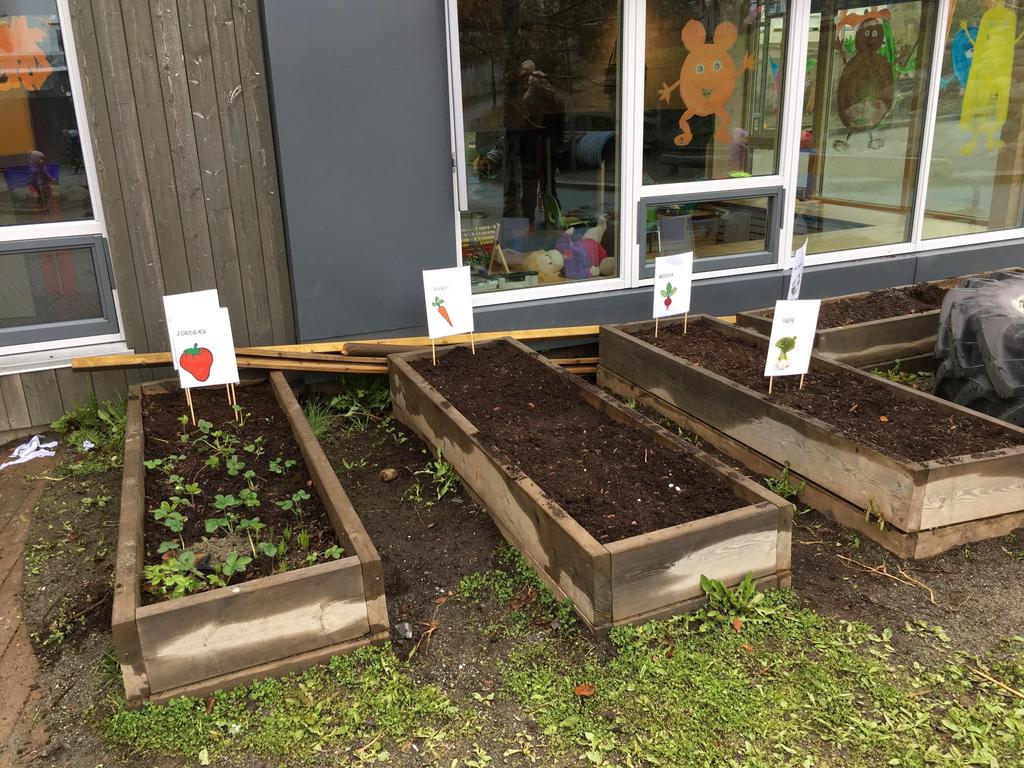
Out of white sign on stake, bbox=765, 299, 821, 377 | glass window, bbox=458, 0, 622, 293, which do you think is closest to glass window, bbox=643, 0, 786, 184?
glass window, bbox=458, 0, 622, 293

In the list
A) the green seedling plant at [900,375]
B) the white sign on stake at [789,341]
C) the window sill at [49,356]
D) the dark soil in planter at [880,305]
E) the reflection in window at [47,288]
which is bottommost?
the green seedling plant at [900,375]

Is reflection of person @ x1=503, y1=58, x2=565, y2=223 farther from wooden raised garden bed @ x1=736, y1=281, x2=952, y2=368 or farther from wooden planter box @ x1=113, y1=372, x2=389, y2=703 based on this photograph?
wooden planter box @ x1=113, y1=372, x2=389, y2=703

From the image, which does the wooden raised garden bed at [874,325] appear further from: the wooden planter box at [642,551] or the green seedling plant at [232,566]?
the green seedling plant at [232,566]

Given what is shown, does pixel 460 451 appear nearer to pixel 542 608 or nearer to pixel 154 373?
pixel 542 608

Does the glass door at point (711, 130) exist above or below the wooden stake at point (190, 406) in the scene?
above

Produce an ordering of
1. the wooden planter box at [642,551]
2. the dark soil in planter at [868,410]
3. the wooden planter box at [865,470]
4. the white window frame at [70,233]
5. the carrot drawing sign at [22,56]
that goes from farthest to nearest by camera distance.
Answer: the white window frame at [70,233], the carrot drawing sign at [22,56], the dark soil in planter at [868,410], the wooden planter box at [865,470], the wooden planter box at [642,551]

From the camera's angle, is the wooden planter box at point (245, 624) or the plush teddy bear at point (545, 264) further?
the plush teddy bear at point (545, 264)

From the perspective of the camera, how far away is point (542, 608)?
2.86 meters

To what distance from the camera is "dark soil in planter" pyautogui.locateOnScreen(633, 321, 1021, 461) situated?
10.9 ft

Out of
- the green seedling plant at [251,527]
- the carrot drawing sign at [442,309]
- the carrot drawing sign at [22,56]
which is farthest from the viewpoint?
the carrot drawing sign at [442,309]

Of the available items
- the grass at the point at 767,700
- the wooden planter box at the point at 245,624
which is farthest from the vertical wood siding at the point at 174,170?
the grass at the point at 767,700

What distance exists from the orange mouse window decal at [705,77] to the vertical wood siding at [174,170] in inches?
Answer: 101

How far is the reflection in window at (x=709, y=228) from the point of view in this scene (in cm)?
533

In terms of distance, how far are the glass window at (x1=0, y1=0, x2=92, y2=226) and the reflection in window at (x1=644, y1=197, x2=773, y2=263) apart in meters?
3.39
